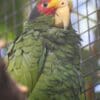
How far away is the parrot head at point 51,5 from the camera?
98 centimetres

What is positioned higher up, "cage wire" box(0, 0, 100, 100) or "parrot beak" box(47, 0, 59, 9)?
"parrot beak" box(47, 0, 59, 9)

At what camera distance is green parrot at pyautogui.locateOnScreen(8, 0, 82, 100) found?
3.09 feet

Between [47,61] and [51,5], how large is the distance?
0.58 ft

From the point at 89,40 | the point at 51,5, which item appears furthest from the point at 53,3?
the point at 89,40

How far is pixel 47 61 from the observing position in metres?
0.96

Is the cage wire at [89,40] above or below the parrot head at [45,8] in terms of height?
below

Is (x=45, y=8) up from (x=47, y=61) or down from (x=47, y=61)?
up

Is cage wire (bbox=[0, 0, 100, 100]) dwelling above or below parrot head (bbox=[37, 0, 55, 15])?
below

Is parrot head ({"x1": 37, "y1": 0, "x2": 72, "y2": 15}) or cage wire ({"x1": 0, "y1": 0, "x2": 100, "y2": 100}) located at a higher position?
parrot head ({"x1": 37, "y1": 0, "x2": 72, "y2": 15})

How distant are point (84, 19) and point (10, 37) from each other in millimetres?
319

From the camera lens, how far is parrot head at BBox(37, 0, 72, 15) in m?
0.98

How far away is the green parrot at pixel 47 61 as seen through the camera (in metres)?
0.94

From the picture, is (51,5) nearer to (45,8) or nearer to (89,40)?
(45,8)

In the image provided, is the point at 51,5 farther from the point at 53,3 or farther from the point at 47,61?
the point at 47,61
